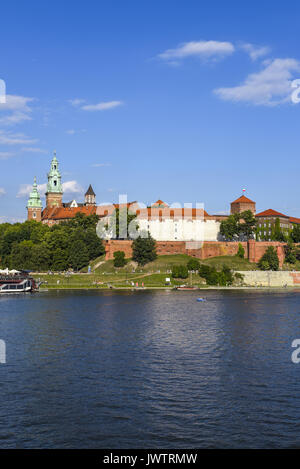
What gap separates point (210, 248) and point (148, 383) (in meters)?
70.6

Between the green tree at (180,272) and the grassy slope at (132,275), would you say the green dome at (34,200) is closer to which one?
the grassy slope at (132,275)

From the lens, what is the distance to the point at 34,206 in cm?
13025

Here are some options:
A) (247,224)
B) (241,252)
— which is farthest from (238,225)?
(241,252)

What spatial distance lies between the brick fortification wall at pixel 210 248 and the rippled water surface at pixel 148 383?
A: 153 feet

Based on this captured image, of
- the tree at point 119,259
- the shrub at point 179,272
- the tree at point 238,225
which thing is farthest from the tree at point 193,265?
the tree at point 238,225

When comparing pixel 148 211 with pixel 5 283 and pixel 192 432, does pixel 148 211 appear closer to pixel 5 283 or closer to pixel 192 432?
pixel 5 283

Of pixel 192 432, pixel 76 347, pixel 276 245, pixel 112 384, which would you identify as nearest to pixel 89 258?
pixel 276 245

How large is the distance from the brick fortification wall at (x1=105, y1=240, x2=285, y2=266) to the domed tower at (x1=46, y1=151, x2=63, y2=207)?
147 ft

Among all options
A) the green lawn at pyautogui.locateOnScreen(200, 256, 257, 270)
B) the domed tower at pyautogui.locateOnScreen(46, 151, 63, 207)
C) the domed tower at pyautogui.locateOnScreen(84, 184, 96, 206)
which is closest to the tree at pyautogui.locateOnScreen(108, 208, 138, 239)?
the green lawn at pyautogui.locateOnScreen(200, 256, 257, 270)

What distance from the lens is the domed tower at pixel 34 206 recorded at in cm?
12962

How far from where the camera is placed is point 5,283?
251 feet

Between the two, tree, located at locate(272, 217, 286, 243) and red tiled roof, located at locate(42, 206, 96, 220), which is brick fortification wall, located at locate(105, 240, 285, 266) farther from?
red tiled roof, located at locate(42, 206, 96, 220)
